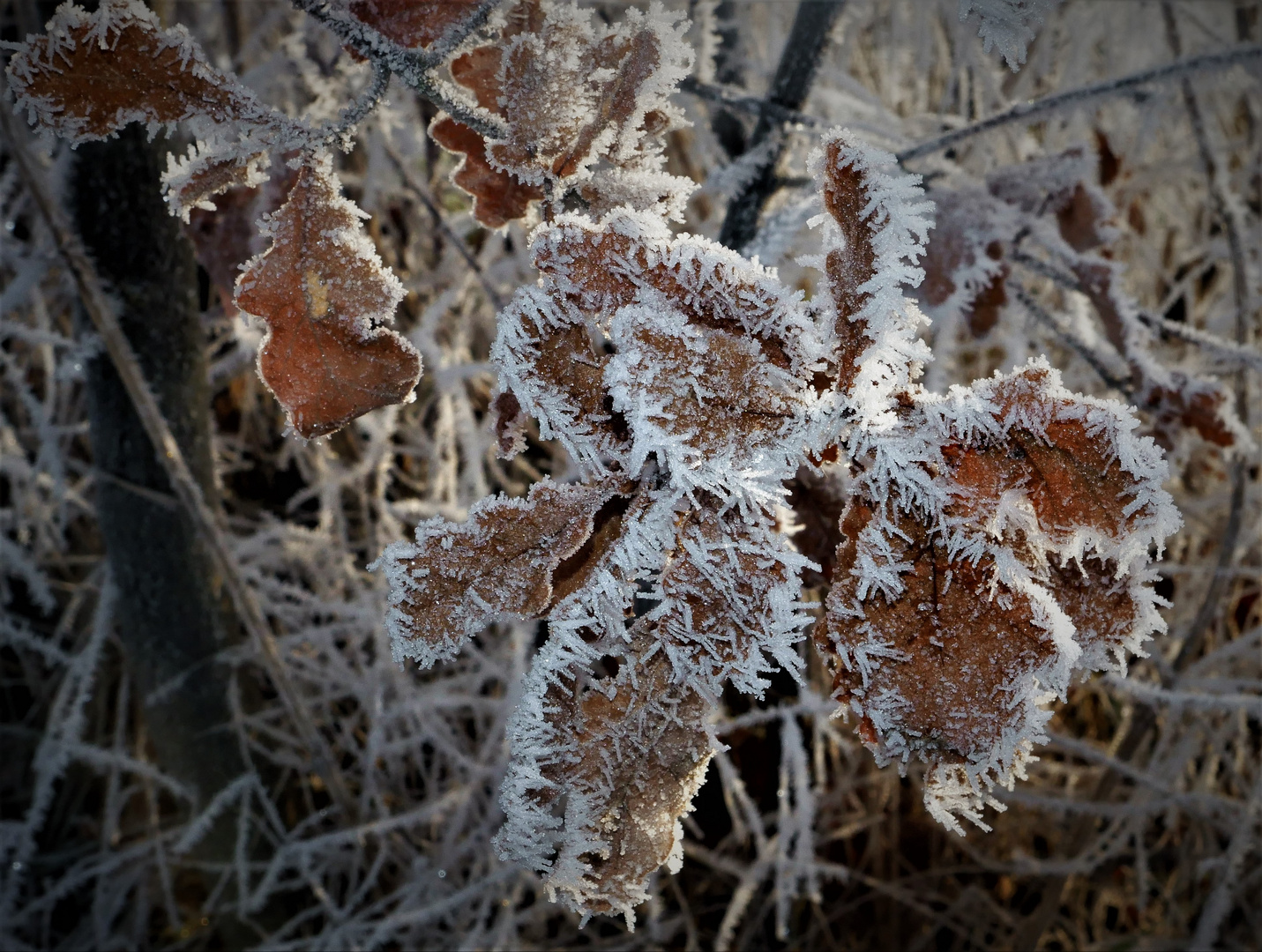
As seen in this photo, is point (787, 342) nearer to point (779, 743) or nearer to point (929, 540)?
point (929, 540)

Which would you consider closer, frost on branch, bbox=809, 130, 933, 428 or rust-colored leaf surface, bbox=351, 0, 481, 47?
frost on branch, bbox=809, 130, 933, 428

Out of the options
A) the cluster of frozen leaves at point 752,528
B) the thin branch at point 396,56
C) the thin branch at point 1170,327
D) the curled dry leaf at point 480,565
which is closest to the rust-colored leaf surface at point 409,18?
the thin branch at point 396,56

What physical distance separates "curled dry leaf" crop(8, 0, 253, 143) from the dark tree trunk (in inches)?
19.8

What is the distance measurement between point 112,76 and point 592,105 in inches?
10.0

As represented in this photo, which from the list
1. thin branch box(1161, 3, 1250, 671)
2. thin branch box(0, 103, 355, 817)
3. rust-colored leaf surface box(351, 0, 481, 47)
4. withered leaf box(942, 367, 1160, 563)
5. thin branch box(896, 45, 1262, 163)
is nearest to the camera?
withered leaf box(942, 367, 1160, 563)

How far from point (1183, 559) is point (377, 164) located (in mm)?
1902

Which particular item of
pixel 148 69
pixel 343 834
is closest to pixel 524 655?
pixel 343 834

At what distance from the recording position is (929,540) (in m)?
0.40

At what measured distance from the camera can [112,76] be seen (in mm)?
442

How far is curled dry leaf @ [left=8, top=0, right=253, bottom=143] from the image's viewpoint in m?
0.43

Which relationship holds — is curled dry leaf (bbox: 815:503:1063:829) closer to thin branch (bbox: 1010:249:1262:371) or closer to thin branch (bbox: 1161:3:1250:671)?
thin branch (bbox: 1010:249:1262:371)

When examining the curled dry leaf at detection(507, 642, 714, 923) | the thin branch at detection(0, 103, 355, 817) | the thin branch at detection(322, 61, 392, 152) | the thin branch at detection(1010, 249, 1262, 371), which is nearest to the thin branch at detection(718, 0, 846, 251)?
the thin branch at detection(1010, 249, 1262, 371)

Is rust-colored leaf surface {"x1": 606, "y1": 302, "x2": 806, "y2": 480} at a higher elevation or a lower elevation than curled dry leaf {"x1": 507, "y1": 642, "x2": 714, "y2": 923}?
higher

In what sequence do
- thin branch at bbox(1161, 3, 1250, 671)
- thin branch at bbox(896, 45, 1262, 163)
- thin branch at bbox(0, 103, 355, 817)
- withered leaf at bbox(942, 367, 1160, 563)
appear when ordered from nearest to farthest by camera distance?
withered leaf at bbox(942, 367, 1160, 563), thin branch at bbox(896, 45, 1262, 163), thin branch at bbox(0, 103, 355, 817), thin branch at bbox(1161, 3, 1250, 671)
